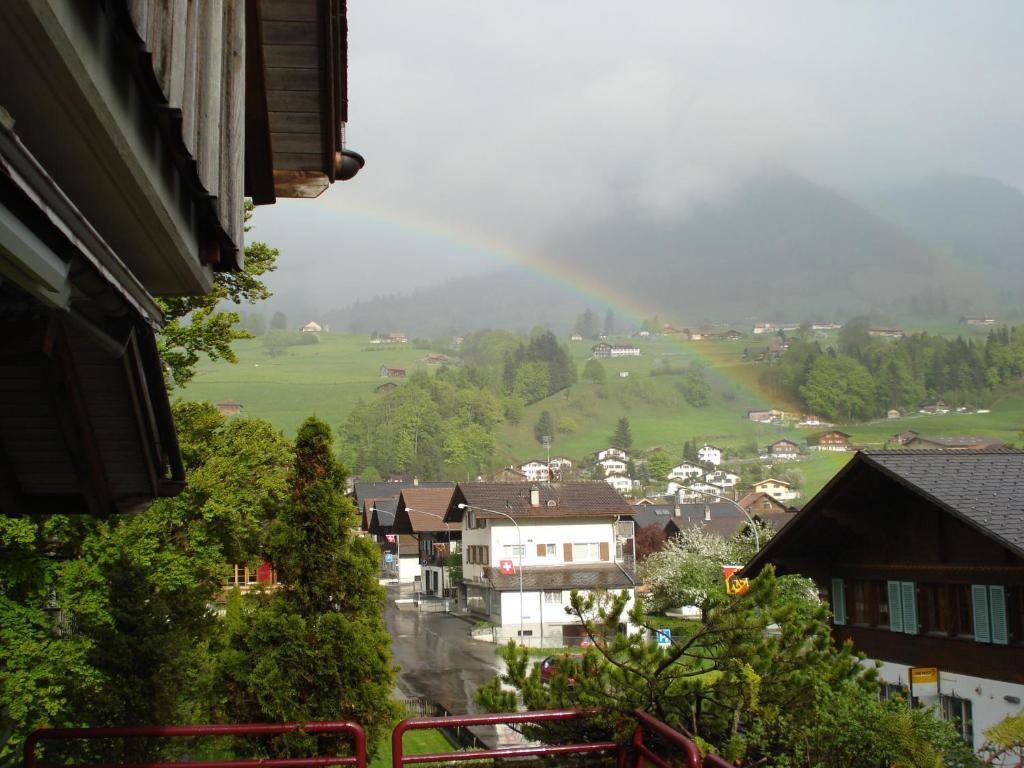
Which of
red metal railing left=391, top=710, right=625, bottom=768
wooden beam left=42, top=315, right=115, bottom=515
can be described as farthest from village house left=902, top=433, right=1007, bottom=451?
wooden beam left=42, top=315, right=115, bottom=515

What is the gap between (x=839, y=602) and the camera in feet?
61.7

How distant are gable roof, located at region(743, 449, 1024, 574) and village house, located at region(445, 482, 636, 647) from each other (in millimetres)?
42916

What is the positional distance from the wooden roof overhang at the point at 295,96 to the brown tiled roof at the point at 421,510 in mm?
74986

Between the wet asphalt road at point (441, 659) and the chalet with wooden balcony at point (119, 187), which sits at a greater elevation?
the chalet with wooden balcony at point (119, 187)

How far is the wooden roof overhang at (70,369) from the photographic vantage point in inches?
98.2

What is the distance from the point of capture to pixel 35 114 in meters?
2.83

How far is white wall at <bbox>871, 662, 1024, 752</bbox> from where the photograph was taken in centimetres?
1455

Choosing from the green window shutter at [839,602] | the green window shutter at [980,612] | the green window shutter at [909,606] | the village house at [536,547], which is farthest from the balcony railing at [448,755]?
the village house at [536,547]

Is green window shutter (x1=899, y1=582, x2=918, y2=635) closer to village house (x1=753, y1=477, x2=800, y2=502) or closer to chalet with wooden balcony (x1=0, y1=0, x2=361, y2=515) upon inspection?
chalet with wooden balcony (x1=0, y1=0, x2=361, y2=515)

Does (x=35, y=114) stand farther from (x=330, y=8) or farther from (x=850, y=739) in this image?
(x=850, y=739)

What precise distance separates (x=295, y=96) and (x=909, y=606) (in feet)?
46.0

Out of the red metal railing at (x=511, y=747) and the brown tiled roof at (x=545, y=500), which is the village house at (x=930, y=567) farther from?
the brown tiled roof at (x=545, y=500)

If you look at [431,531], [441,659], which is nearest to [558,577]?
[441,659]

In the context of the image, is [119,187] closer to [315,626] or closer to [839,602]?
[315,626]
